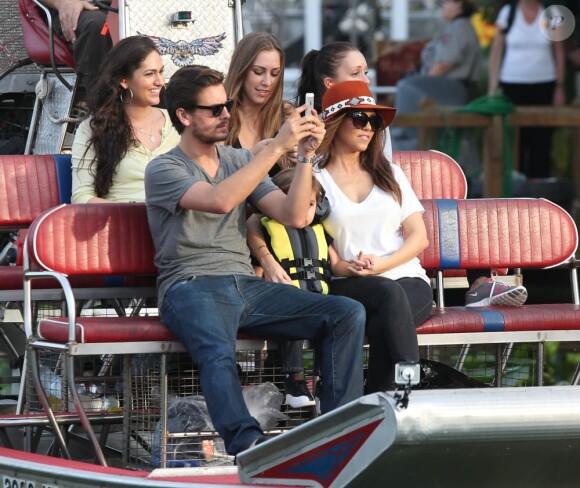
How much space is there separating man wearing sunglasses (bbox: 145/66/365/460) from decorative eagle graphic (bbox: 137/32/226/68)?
5.69 ft

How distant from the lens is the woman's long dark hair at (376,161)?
244 inches

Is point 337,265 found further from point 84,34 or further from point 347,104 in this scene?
point 84,34

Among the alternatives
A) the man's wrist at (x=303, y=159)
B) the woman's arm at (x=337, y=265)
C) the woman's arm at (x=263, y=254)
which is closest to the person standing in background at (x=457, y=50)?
the woman's arm at (x=337, y=265)

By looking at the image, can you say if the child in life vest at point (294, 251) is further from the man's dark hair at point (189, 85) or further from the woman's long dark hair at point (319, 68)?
the woman's long dark hair at point (319, 68)

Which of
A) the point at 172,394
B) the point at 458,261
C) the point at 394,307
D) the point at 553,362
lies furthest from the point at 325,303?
the point at 553,362

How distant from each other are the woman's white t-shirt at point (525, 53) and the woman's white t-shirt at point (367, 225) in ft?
18.2

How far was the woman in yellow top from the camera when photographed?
6.68m

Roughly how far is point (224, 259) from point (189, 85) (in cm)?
69

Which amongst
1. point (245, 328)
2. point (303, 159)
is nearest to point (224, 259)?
point (245, 328)

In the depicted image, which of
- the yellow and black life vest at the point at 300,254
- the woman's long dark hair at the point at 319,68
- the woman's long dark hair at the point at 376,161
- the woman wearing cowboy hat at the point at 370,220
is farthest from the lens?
the woman's long dark hair at the point at 319,68

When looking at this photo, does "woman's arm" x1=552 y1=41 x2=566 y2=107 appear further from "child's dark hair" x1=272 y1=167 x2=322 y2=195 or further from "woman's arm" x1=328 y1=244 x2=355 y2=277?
"woman's arm" x1=328 y1=244 x2=355 y2=277

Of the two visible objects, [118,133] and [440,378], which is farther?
[118,133]

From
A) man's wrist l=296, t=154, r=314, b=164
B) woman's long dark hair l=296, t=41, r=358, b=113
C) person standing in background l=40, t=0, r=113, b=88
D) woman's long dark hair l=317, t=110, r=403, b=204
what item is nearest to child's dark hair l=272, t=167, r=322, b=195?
woman's long dark hair l=317, t=110, r=403, b=204

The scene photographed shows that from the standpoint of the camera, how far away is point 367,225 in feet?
20.1
